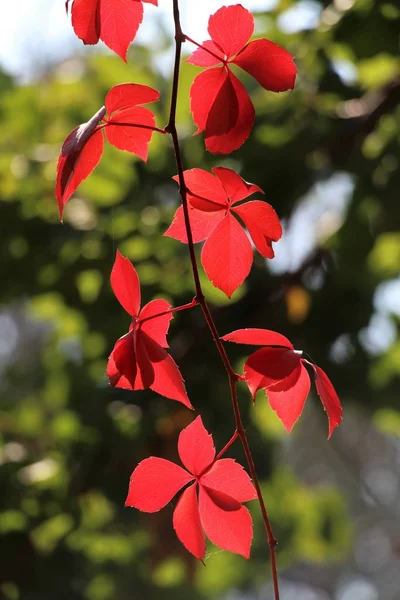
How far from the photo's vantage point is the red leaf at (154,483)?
277 millimetres

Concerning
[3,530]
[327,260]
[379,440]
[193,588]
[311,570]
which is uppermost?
[327,260]

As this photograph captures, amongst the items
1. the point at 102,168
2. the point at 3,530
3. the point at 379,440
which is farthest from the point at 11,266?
the point at 379,440

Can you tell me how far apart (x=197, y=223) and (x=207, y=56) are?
62 mm

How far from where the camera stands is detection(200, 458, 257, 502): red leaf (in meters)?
0.28

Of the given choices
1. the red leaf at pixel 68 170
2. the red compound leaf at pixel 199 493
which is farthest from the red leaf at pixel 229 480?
the red leaf at pixel 68 170

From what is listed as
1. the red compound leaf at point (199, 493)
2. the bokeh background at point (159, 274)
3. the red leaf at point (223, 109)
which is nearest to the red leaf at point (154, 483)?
the red compound leaf at point (199, 493)

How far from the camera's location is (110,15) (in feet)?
0.95

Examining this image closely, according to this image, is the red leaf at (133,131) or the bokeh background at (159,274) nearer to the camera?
the red leaf at (133,131)

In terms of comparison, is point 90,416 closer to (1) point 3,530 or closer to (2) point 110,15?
(1) point 3,530

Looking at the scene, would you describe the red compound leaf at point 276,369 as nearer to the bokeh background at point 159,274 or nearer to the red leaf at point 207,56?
the red leaf at point 207,56

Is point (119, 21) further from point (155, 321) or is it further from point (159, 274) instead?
point (159, 274)

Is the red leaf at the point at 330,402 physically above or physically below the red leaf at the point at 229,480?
above

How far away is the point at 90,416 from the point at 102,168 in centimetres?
30

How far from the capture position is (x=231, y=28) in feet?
0.90
